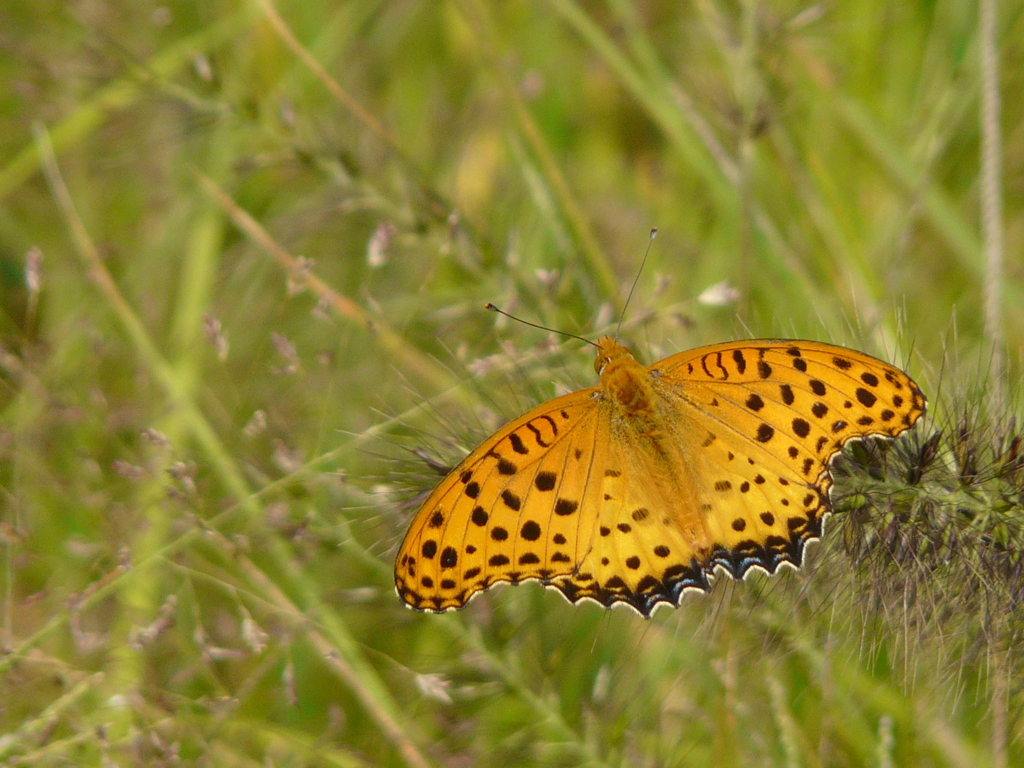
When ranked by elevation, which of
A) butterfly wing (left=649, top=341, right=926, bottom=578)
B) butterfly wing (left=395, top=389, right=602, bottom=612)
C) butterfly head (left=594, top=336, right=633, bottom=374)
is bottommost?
butterfly wing (left=395, top=389, right=602, bottom=612)

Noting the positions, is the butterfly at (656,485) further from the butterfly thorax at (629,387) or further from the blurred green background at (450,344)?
the blurred green background at (450,344)

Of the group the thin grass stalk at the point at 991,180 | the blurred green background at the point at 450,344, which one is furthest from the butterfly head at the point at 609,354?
the thin grass stalk at the point at 991,180

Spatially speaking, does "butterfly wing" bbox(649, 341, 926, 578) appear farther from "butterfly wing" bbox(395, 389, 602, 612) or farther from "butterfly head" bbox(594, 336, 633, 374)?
"butterfly wing" bbox(395, 389, 602, 612)

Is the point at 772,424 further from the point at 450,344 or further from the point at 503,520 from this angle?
the point at 450,344

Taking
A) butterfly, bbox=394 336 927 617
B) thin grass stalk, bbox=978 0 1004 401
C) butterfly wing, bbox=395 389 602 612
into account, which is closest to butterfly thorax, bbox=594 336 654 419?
butterfly, bbox=394 336 927 617

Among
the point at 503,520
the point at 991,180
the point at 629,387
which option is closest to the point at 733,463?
the point at 629,387
